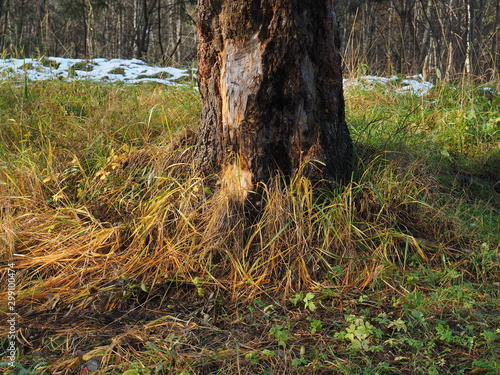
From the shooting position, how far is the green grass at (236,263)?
203 cm

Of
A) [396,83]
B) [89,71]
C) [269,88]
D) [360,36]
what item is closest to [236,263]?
[269,88]

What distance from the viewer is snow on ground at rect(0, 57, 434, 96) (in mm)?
5035

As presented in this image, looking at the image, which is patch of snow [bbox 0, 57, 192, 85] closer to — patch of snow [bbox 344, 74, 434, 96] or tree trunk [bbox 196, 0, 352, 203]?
patch of snow [bbox 344, 74, 434, 96]

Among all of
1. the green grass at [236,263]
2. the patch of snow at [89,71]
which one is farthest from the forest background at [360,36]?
the green grass at [236,263]

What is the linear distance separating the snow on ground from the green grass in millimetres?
1577

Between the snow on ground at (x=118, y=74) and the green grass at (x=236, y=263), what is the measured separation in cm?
158

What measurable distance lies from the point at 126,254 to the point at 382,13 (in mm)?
19702

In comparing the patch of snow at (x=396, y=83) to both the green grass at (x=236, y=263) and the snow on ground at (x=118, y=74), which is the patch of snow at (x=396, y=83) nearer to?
the snow on ground at (x=118, y=74)

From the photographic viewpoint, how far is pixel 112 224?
293cm

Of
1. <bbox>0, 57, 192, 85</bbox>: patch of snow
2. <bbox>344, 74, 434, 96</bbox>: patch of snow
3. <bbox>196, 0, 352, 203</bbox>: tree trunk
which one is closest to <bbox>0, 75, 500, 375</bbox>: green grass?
<bbox>196, 0, 352, 203</bbox>: tree trunk

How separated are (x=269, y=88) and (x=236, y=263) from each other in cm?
102

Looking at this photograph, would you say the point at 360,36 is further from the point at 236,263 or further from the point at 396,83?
the point at 236,263

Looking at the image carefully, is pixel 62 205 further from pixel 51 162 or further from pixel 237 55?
pixel 237 55

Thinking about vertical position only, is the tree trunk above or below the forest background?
below
